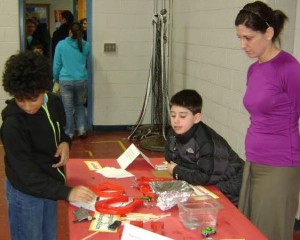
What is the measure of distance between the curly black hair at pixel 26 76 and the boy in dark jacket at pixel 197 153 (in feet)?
2.64

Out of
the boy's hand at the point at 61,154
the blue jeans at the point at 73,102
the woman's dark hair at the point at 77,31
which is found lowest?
the blue jeans at the point at 73,102

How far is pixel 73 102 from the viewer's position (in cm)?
572

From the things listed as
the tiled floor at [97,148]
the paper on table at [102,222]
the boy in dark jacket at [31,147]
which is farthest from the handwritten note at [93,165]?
the tiled floor at [97,148]

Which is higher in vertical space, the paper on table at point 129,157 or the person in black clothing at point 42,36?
the person in black clothing at point 42,36

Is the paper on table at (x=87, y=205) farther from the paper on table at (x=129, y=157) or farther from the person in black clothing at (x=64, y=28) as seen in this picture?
the person in black clothing at (x=64, y=28)

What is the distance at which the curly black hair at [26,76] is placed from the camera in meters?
1.71

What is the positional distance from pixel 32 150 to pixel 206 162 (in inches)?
33.9

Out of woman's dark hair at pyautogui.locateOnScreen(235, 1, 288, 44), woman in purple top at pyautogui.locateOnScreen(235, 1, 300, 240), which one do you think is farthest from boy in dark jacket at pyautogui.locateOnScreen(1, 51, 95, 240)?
woman's dark hair at pyautogui.locateOnScreen(235, 1, 288, 44)

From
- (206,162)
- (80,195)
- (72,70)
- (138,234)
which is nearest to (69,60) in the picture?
(72,70)

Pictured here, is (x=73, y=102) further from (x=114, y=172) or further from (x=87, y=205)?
(x=87, y=205)

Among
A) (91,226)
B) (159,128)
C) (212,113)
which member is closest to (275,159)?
(91,226)

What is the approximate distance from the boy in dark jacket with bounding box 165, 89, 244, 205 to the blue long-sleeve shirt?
11.1ft

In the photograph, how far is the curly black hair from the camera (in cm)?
171

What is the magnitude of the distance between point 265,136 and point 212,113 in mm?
2281
